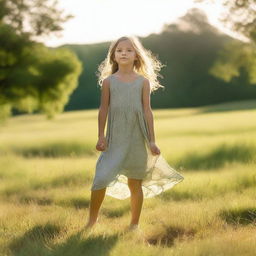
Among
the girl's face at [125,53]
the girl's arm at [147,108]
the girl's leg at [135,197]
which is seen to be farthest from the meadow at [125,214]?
the girl's face at [125,53]

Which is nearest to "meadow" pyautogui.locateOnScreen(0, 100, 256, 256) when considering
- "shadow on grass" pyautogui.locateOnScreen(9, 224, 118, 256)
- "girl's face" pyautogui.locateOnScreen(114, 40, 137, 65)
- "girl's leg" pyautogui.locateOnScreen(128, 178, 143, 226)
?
"shadow on grass" pyautogui.locateOnScreen(9, 224, 118, 256)

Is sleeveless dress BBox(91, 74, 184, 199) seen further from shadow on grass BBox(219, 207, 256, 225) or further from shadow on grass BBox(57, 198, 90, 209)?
shadow on grass BBox(57, 198, 90, 209)

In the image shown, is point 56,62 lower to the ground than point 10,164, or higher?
higher

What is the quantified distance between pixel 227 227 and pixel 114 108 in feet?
5.43

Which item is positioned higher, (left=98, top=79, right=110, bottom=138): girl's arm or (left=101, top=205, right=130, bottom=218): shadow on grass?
(left=98, top=79, right=110, bottom=138): girl's arm

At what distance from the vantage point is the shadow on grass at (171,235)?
5.61 metres

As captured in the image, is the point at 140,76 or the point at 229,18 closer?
the point at 140,76

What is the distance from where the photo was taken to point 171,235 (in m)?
5.79

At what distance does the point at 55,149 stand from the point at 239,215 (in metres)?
11.0

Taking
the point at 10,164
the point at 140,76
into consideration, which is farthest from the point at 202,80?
the point at 140,76

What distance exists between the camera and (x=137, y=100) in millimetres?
5641

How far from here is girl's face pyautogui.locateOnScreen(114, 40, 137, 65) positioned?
5.64 metres

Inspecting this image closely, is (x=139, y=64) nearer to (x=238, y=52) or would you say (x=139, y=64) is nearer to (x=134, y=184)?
(x=134, y=184)

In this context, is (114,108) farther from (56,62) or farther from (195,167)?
(56,62)
